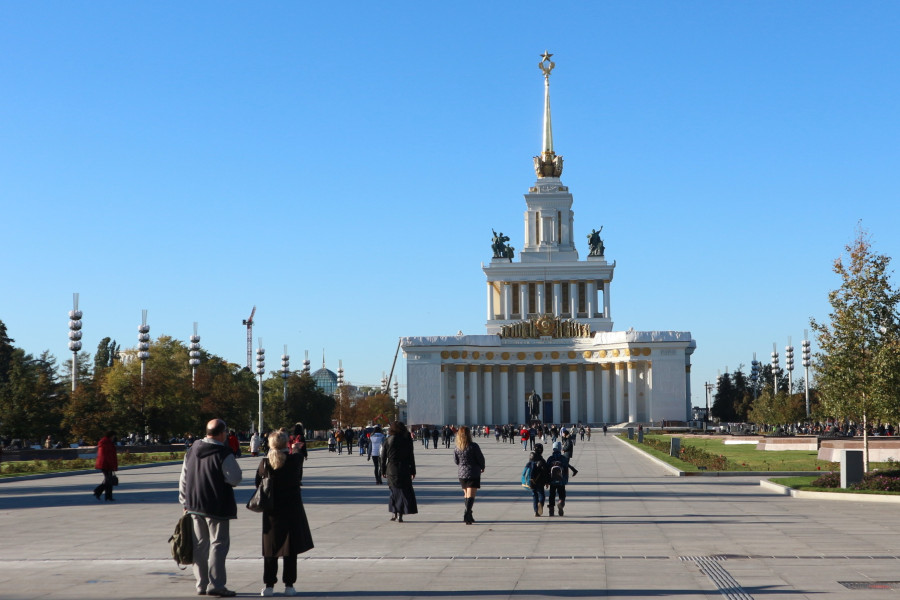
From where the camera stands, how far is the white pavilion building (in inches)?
4311

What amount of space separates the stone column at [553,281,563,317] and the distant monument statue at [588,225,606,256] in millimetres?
6113

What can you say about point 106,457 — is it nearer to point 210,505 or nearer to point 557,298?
point 210,505

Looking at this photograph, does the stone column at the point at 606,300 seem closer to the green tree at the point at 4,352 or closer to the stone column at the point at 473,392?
the stone column at the point at 473,392

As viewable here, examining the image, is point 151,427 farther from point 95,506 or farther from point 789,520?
point 789,520

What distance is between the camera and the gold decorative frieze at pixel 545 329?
379 ft

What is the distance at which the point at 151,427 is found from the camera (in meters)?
63.2

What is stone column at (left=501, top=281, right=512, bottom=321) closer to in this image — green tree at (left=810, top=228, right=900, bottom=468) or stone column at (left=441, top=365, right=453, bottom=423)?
stone column at (left=441, top=365, right=453, bottom=423)

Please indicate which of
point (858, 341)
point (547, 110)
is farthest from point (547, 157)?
point (858, 341)

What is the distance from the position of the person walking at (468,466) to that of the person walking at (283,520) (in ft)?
22.9

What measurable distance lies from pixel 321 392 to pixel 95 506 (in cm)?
8545

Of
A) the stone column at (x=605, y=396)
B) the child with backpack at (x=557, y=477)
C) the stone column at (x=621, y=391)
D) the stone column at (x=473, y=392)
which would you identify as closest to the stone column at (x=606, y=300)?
the stone column at (x=605, y=396)

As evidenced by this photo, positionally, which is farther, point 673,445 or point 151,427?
point 151,427

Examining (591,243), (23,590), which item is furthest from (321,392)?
(23,590)

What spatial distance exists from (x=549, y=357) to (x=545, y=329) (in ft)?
9.63
